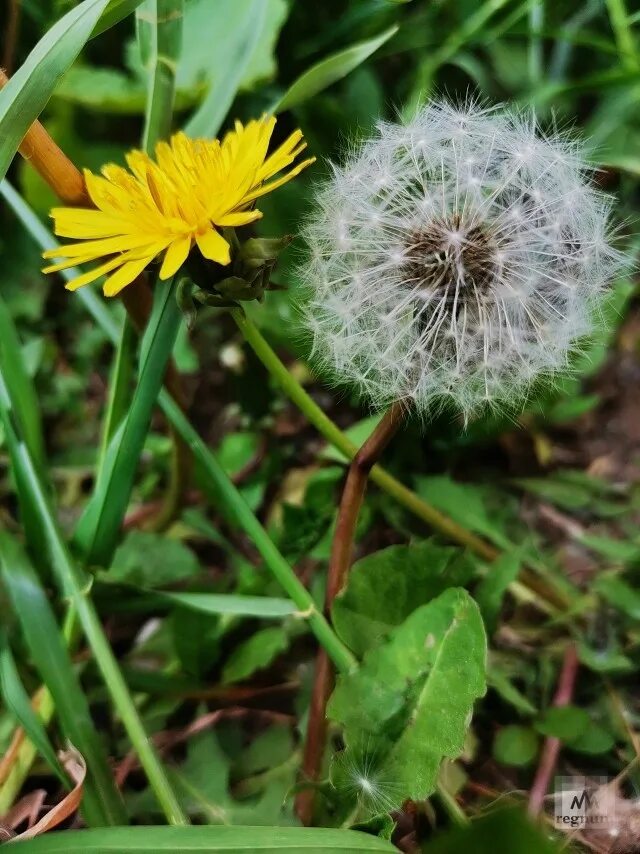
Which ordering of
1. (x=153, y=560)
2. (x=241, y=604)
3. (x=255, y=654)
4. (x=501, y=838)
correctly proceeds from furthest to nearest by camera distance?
(x=153, y=560) → (x=255, y=654) → (x=241, y=604) → (x=501, y=838)

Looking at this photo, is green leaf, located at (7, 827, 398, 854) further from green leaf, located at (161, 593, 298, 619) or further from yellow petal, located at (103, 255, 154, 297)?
yellow petal, located at (103, 255, 154, 297)

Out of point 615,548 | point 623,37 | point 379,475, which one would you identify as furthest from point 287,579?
point 623,37

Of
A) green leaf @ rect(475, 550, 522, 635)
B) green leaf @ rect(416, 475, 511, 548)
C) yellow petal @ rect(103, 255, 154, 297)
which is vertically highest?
yellow petal @ rect(103, 255, 154, 297)

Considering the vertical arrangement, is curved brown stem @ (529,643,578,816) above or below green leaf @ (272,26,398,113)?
below

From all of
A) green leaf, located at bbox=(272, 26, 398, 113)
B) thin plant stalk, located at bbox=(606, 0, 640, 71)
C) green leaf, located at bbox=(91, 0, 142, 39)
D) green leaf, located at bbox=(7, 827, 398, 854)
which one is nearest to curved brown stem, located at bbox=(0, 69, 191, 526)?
green leaf, located at bbox=(91, 0, 142, 39)

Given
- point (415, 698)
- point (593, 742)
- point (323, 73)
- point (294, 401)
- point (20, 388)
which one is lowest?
point (593, 742)

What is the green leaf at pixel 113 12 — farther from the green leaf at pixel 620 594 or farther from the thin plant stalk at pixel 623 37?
the green leaf at pixel 620 594

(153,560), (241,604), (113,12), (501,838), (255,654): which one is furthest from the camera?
(153,560)

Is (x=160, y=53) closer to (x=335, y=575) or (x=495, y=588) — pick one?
(x=335, y=575)

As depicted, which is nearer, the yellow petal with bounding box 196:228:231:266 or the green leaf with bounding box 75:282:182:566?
the yellow petal with bounding box 196:228:231:266
